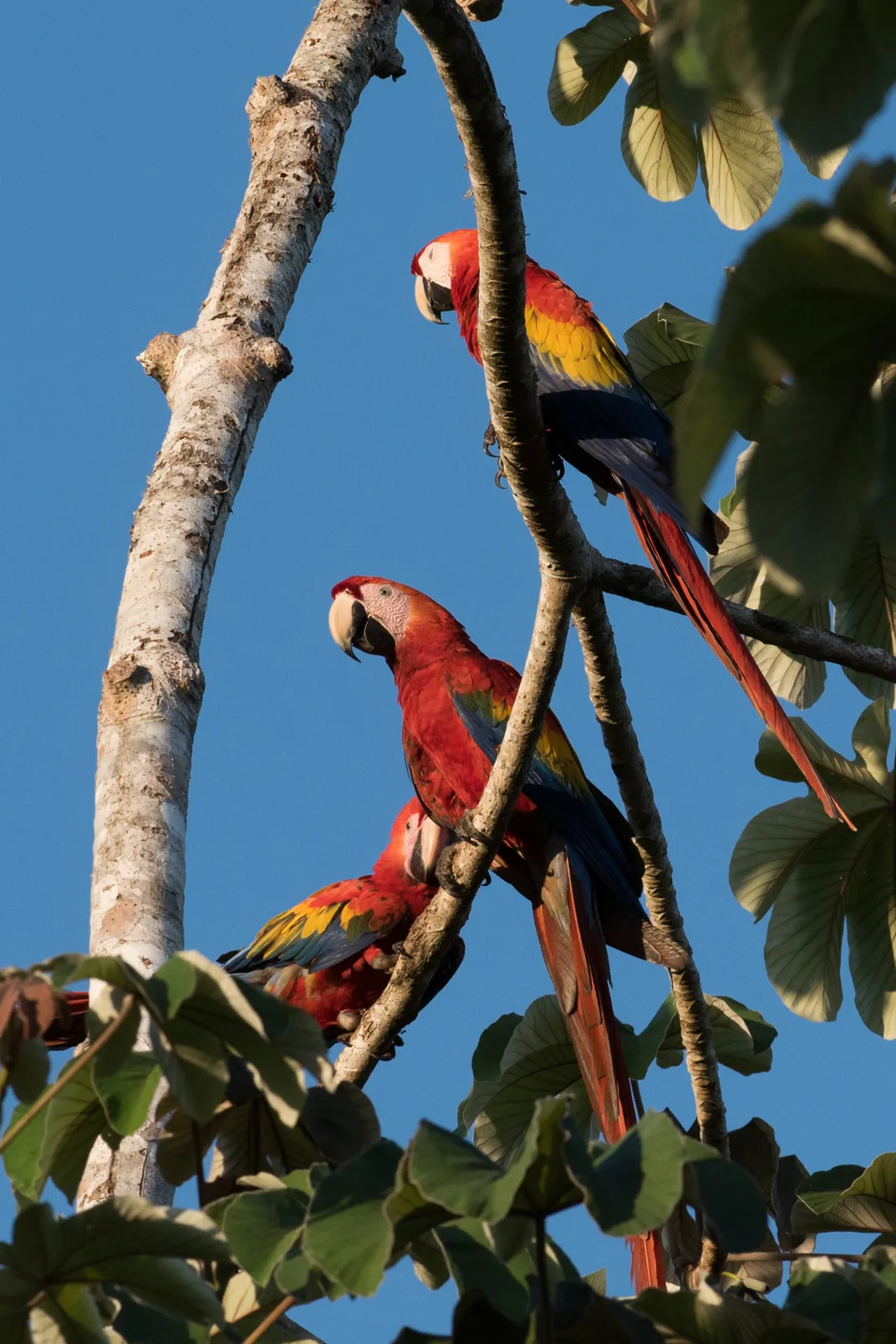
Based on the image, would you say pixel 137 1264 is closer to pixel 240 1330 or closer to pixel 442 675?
pixel 240 1330

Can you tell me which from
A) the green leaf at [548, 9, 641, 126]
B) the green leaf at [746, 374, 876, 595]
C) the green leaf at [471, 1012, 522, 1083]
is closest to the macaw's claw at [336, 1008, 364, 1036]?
the green leaf at [471, 1012, 522, 1083]

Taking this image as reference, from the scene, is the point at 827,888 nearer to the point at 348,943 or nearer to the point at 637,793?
the point at 637,793

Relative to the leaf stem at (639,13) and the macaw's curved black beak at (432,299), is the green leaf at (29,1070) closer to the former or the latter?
the leaf stem at (639,13)

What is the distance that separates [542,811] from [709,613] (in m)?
0.72

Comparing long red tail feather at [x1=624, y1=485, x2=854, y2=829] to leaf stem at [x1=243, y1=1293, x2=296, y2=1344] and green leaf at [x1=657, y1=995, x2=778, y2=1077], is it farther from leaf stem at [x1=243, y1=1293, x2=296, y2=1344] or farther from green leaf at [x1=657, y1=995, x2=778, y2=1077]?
leaf stem at [x1=243, y1=1293, x2=296, y2=1344]

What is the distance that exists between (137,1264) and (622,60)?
258 cm

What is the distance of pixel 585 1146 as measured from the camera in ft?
2.74

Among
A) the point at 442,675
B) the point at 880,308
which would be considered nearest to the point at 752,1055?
the point at 442,675

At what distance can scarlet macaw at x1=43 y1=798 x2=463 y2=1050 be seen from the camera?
3.11 m

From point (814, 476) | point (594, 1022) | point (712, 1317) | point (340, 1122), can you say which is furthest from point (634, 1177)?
point (594, 1022)

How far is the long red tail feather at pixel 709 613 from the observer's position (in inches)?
77.1

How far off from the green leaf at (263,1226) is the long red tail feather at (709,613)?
116cm

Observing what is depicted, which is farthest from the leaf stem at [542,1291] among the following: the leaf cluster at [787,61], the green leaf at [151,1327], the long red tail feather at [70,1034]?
the long red tail feather at [70,1034]

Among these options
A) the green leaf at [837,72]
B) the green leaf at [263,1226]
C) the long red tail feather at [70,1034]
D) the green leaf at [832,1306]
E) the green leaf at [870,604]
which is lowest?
the green leaf at [832,1306]
